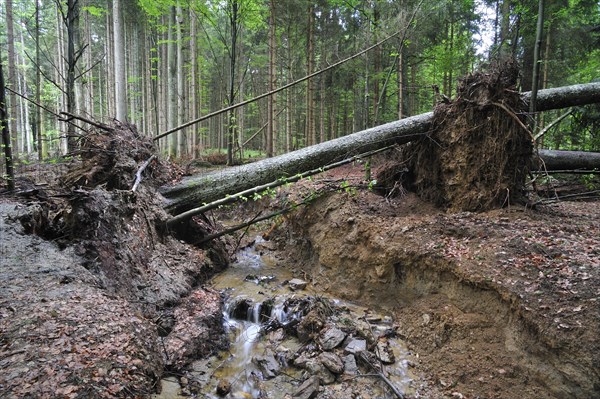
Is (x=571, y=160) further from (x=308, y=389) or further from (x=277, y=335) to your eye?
(x=308, y=389)

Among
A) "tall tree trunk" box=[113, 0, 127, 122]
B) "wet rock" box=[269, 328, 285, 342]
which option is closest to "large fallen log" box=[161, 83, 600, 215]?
"wet rock" box=[269, 328, 285, 342]

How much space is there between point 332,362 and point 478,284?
2.45 metres

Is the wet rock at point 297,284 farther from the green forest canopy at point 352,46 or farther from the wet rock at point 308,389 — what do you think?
the green forest canopy at point 352,46

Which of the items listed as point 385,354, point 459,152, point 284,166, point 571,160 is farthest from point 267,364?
point 571,160

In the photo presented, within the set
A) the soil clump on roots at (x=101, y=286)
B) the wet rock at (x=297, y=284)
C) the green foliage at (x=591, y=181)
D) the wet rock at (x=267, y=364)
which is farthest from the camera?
the green foliage at (x=591, y=181)

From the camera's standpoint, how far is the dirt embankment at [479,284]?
3.71 m

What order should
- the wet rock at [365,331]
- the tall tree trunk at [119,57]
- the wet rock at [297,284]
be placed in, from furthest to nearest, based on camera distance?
the tall tree trunk at [119,57], the wet rock at [297,284], the wet rock at [365,331]

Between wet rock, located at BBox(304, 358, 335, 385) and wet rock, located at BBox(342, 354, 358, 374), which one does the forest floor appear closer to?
wet rock, located at BBox(342, 354, 358, 374)

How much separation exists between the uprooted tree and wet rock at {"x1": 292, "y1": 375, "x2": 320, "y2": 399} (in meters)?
4.34

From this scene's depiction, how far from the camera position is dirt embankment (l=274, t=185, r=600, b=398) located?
3.71 meters

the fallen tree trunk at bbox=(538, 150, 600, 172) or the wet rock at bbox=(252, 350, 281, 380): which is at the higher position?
the fallen tree trunk at bbox=(538, 150, 600, 172)

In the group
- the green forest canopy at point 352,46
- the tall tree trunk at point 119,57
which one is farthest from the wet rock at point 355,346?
the tall tree trunk at point 119,57

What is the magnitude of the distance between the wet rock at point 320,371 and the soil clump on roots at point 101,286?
155 cm

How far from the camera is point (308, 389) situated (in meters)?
4.13
